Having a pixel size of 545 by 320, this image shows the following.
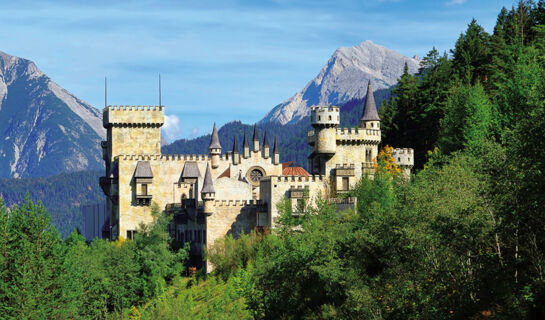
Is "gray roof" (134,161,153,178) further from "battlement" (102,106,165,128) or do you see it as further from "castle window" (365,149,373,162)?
A: "castle window" (365,149,373,162)

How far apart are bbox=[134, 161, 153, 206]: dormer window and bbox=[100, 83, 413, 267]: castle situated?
9 centimetres

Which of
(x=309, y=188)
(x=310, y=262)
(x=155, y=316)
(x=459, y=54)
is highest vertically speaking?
(x=459, y=54)

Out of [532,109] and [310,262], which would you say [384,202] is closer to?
[310,262]

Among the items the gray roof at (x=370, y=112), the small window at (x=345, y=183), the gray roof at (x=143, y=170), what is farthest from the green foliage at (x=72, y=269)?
the gray roof at (x=370, y=112)

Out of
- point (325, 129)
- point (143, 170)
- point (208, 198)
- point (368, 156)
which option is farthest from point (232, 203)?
point (143, 170)

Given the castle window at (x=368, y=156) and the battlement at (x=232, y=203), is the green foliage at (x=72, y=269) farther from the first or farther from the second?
the castle window at (x=368, y=156)

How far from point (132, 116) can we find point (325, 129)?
21512mm

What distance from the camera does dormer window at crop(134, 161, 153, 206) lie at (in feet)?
290

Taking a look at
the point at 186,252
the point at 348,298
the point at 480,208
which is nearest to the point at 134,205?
the point at 186,252

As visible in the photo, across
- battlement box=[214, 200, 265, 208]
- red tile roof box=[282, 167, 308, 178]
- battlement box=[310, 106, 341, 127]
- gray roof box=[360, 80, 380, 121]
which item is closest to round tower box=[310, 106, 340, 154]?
battlement box=[310, 106, 341, 127]

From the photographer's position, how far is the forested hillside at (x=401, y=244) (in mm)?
35344

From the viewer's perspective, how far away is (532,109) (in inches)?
1428

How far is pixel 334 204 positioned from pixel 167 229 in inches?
814

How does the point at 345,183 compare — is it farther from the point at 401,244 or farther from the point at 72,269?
the point at 401,244
